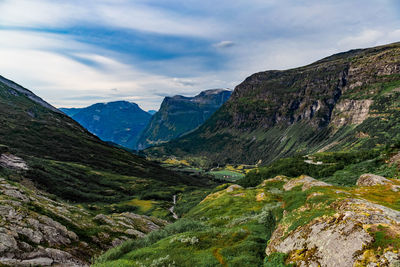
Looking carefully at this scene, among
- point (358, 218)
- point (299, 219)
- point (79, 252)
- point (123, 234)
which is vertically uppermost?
point (358, 218)

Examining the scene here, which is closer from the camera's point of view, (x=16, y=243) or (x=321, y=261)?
(x=321, y=261)

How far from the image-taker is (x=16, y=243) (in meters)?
21.9

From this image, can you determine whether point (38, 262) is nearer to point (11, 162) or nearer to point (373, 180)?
point (373, 180)

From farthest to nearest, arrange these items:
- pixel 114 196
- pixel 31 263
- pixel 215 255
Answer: pixel 114 196
pixel 215 255
pixel 31 263

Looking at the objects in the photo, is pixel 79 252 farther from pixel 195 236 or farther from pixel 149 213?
pixel 149 213

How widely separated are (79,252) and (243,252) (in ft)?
63.0

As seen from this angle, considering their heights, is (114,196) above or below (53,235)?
below

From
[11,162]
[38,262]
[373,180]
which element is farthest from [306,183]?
[11,162]

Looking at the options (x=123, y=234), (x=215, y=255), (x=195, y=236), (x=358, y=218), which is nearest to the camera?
(x=358, y=218)

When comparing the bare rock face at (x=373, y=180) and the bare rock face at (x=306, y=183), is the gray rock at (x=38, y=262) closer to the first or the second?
the bare rock face at (x=306, y=183)

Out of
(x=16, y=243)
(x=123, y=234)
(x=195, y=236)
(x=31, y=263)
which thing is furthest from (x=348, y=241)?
(x=123, y=234)

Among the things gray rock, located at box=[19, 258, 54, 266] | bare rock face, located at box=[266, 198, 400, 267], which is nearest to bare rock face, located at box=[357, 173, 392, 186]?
bare rock face, located at box=[266, 198, 400, 267]

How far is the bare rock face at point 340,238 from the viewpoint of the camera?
15.1 m

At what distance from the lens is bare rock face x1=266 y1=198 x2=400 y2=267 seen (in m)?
15.1
